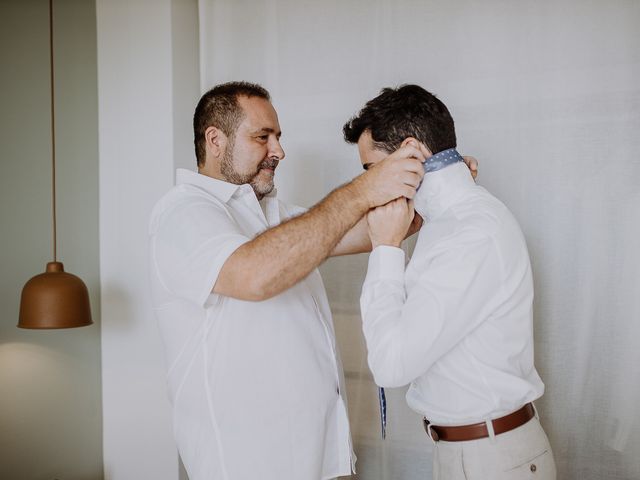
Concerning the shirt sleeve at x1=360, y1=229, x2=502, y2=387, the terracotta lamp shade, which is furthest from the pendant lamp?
the shirt sleeve at x1=360, y1=229, x2=502, y2=387

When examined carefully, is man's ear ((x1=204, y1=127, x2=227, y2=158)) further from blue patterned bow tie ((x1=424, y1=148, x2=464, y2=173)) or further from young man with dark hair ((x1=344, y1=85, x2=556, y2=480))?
blue patterned bow tie ((x1=424, y1=148, x2=464, y2=173))

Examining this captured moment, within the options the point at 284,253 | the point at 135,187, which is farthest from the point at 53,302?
the point at 284,253

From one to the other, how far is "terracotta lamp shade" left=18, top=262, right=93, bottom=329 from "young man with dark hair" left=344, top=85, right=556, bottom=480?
3.77ft

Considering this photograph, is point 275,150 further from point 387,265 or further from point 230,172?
point 387,265

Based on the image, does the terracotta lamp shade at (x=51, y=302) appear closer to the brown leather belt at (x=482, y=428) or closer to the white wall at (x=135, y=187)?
the white wall at (x=135, y=187)

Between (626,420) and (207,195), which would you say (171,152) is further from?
(626,420)

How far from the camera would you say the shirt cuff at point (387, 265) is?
1.33m

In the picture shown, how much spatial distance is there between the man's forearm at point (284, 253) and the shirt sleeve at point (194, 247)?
0.03 m

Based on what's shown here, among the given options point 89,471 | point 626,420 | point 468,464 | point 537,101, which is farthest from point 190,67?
point 626,420

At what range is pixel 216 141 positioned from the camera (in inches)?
69.7

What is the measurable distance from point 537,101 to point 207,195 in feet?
4.18

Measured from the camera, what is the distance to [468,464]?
53.9 inches

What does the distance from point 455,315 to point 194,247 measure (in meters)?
0.63

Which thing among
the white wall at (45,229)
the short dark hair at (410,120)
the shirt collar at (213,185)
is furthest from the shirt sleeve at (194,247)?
the white wall at (45,229)
